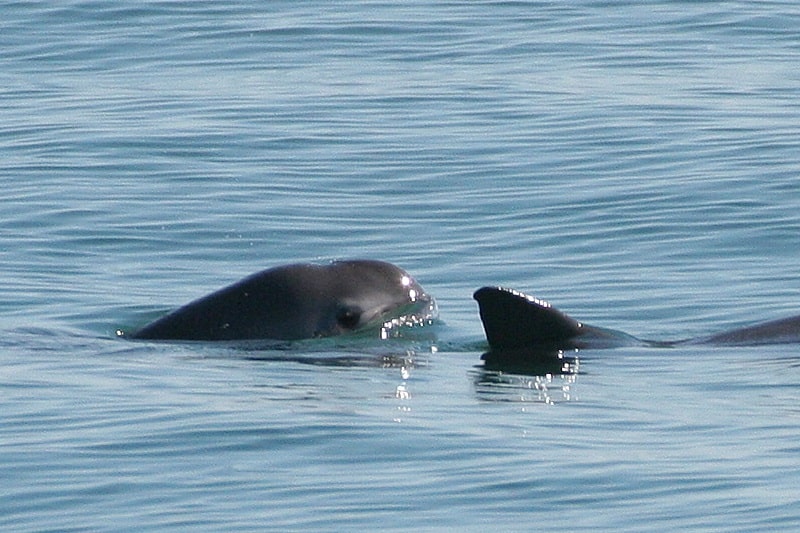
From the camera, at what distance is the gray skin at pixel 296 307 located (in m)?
15.0

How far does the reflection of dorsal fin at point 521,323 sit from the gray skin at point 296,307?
107 centimetres

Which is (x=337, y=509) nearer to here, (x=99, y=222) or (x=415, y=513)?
(x=415, y=513)

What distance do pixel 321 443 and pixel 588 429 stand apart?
51.5 inches

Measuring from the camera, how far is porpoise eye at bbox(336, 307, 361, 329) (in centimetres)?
1520

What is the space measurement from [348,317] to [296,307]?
1.14 feet

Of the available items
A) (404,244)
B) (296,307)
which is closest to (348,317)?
(296,307)

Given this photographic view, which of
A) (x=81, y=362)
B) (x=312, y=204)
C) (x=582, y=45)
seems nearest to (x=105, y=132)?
(x=312, y=204)

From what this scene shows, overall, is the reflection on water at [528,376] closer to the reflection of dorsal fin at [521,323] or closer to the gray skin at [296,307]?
the reflection of dorsal fin at [521,323]

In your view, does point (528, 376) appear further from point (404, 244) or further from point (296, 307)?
point (404, 244)

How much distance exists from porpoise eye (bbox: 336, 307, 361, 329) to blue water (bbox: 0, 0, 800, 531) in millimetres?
468

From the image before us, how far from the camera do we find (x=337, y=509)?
1015 cm

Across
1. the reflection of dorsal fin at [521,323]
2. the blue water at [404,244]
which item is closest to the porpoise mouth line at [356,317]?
the reflection of dorsal fin at [521,323]

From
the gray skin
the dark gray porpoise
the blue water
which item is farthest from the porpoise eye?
the dark gray porpoise

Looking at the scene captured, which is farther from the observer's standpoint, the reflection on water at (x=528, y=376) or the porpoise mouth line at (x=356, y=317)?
the porpoise mouth line at (x=356, y=317)
